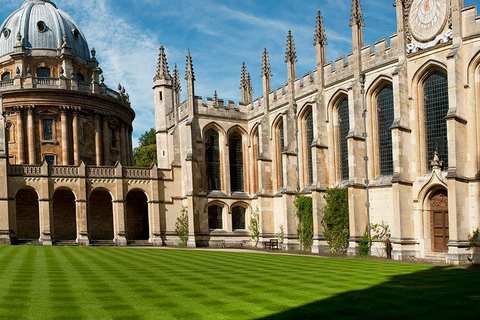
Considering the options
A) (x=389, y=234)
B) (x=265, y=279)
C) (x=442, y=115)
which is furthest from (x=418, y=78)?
(x=265, y=279)

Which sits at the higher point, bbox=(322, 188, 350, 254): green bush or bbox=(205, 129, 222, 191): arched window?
bbox=(205, 129, 222, 191): arched window

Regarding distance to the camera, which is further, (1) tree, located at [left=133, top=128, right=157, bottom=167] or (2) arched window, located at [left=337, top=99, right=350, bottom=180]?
(1) tree, located at [left=133, top=128, right=157, bottom=167]

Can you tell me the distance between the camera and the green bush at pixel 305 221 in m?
36.6

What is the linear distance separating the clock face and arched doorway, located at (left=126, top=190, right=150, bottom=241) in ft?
87.7

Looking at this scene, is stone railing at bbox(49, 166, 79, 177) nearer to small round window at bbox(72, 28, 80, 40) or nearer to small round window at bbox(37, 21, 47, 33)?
small round window at bbox(37, 21, 47, 33)

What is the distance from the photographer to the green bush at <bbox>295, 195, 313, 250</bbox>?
1440 inches

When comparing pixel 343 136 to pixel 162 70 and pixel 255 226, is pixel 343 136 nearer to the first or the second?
pixel 255 226

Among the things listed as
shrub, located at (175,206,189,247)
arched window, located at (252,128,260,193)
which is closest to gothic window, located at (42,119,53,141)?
shrub, located at (175,206,189,247)

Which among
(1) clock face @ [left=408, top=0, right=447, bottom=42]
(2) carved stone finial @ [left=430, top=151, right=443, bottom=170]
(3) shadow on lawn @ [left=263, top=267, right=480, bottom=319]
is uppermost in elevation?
(1) clock face @ [left=408, top=0, right=447, bottom=42]

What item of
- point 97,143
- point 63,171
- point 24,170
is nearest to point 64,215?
point 63,171

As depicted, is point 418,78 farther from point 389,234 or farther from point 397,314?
point 397,314

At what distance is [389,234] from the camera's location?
30.4 m

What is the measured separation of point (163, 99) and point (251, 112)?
30.1ft

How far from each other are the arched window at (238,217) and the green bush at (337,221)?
11137 millimetres
